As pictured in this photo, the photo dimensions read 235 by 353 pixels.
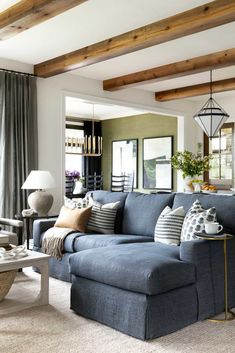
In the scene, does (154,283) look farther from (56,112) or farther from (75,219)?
(56,112)

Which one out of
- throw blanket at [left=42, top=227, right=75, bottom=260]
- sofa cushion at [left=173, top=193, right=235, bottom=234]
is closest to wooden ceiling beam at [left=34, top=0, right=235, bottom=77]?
sofa cushion at [left=173, top=193, right=235, bottom=234]

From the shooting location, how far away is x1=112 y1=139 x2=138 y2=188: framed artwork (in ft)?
33.3

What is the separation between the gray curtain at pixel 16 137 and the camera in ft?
18.9

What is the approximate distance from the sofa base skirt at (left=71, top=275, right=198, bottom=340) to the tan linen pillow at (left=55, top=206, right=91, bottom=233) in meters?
1.27

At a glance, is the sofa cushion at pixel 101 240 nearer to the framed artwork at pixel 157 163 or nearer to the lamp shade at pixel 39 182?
the lamp shade at pixel 39 182

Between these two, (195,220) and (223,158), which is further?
(223,158)

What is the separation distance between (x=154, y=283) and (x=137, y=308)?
0.22 m

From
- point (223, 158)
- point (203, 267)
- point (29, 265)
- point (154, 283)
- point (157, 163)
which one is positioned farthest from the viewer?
point (157, 163)

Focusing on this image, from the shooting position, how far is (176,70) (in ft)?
19.8

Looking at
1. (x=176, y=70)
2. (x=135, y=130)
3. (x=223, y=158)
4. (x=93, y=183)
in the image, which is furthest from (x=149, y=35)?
(x=135, y=130)

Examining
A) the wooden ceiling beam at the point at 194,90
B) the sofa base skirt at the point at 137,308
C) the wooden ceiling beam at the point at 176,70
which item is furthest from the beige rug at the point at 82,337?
the wooden ceiling beam at the point at 194,90

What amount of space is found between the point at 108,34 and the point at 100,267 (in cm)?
298

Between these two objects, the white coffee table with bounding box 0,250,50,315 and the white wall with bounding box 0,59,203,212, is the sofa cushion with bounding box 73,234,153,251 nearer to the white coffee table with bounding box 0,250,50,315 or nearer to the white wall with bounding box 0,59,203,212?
the white coffee table with bounding box 0,250,50,315

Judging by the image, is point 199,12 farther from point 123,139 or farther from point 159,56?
point 123,139
